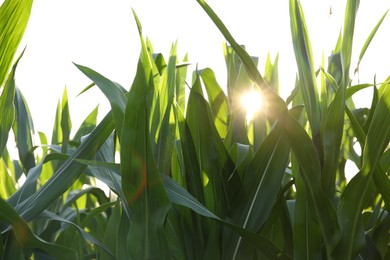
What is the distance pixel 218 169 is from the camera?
78cm

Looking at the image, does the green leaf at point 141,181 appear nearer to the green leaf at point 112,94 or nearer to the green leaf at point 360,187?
the green leaf at point 112,94

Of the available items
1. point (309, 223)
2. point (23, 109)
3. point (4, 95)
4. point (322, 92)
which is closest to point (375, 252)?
point (309, 223)

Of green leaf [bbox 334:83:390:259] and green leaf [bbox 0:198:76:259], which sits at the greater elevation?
green leaf [bbox 334:83:390:259]

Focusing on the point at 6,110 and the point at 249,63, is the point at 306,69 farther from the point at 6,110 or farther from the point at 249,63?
the point at 6,110

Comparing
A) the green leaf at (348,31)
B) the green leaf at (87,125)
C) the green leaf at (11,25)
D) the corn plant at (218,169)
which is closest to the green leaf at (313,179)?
the corn plant at (218,169)

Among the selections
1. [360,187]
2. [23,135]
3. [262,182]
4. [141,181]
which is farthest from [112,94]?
[23,135]

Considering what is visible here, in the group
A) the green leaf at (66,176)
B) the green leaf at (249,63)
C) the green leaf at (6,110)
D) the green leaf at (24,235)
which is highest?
the green leaf at (249,63)

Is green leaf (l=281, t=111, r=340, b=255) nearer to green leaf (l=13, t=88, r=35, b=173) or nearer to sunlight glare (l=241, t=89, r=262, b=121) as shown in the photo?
sunlight glare (l=241, t=89, r=262, b=121)

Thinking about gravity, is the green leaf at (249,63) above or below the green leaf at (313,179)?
above

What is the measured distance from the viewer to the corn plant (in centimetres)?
71

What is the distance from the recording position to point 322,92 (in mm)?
806

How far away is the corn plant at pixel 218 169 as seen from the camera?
0.71m

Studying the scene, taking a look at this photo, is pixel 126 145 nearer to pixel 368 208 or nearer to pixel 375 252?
pixel 375 252

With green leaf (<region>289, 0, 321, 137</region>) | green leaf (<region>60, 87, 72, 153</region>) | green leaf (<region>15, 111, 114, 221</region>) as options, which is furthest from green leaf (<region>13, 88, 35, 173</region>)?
green leaf (<region>289, 0, 321, 137</region>)
